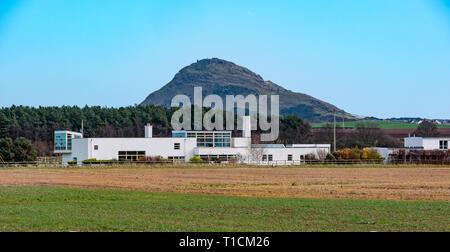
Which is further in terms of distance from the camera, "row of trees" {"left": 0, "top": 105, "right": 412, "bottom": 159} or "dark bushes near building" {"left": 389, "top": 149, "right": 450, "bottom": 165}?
"row of trees" {"left": 0, "top": 105, "right": 412, "bottom": 159}

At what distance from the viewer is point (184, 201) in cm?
2600

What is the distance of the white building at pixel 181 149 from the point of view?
2876 inches

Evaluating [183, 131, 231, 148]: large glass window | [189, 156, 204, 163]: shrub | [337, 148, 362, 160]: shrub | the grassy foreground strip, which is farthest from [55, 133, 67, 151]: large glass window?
the grassy foreground strip

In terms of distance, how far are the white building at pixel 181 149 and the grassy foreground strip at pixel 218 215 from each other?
4594 centimetres

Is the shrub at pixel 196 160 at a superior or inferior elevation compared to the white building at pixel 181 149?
inferior

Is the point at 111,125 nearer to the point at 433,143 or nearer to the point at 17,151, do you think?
the point at 17,151

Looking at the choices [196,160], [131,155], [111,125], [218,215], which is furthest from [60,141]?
[218,215]

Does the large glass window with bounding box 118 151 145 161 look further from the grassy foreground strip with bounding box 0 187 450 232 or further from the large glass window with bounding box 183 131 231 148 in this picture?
the grassy foreground strip with bounding box 0 187 450 232

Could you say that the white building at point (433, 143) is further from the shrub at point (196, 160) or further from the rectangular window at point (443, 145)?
the shrub at point (196, 160)

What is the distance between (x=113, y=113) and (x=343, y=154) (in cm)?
5938

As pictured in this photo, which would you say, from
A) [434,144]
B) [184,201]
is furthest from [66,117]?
[184,201]

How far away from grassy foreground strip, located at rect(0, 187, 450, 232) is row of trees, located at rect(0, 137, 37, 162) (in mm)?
49853

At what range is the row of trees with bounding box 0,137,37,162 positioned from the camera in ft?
244

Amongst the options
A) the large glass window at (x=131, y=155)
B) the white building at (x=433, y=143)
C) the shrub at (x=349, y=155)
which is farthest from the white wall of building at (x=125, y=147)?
the white building at (x=433, y=143)
